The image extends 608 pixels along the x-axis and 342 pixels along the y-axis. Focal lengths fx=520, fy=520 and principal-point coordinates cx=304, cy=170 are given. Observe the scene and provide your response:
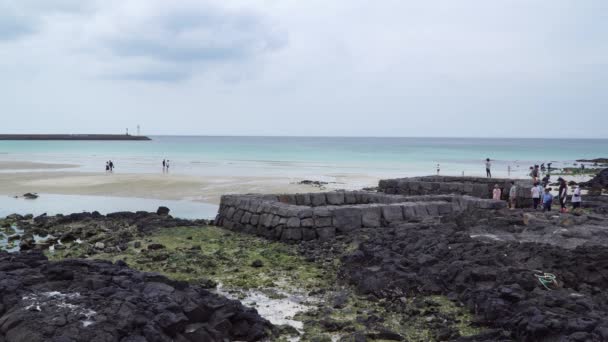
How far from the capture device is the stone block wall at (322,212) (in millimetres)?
14258

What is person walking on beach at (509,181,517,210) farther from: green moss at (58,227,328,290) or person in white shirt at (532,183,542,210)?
green moss at (58,227,328,290)

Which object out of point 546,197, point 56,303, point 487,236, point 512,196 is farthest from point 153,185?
point 56,303

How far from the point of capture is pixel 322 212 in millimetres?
14430

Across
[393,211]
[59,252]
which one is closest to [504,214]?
[393,211]

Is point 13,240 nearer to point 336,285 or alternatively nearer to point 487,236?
point 336,285

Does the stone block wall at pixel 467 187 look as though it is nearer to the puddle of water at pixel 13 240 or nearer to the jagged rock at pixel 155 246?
the jagged rock at pixel 155 246

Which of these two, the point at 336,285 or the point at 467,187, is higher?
the point at 467,187

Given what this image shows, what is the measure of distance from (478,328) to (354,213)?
7656 mm

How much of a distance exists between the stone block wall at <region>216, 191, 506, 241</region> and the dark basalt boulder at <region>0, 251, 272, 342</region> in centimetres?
654

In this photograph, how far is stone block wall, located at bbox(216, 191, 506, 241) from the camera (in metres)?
14.3

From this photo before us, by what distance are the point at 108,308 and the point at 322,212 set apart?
337 inches

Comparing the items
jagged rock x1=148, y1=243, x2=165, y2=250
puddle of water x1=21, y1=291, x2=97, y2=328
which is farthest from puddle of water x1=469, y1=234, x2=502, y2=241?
puddle of water x1=21, y1=291, x2=97, y2=328

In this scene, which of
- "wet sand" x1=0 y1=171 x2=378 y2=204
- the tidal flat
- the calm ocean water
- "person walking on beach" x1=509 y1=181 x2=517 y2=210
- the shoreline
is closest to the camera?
the tidal flat

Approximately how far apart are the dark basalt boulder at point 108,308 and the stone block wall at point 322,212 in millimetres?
6545
